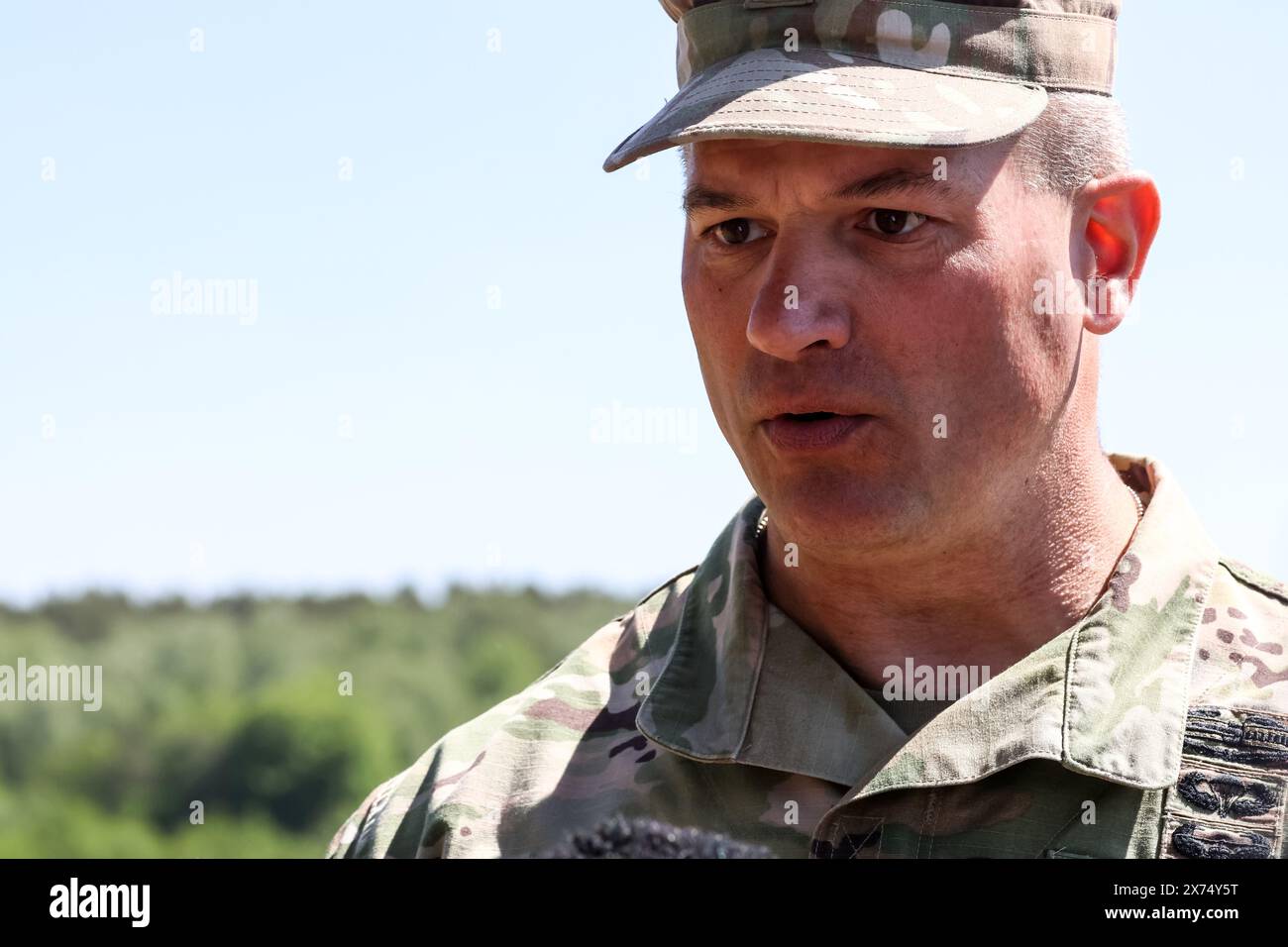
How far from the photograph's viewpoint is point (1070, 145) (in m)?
3.76

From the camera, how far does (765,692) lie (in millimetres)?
Result: 3783

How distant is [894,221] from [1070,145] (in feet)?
1.74

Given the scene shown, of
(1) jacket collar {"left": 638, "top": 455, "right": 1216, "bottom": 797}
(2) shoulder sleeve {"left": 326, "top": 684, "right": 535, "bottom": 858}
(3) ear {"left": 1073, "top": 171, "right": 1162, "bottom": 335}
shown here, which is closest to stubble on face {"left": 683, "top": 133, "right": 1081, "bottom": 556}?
(3) ear {"left": 1073, "top": 171, "right": 1162, "bottom": 335}

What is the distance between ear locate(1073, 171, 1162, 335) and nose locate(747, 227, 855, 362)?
0.66m

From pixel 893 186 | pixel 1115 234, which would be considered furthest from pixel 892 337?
pixel 1115 234

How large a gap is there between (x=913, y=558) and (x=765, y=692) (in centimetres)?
47

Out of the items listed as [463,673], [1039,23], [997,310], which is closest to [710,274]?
[997,310]

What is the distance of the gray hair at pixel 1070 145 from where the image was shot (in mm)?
3668

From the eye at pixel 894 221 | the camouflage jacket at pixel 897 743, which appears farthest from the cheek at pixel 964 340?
the camouflage jacket at pixel 897 743

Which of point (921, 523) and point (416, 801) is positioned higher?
point (921, 523)

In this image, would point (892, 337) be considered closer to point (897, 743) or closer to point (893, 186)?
point (893, 186)

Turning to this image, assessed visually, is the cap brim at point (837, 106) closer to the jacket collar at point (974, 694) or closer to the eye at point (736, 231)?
the eye at point (736, 231)

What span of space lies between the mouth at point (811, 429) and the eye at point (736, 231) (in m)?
0.43
